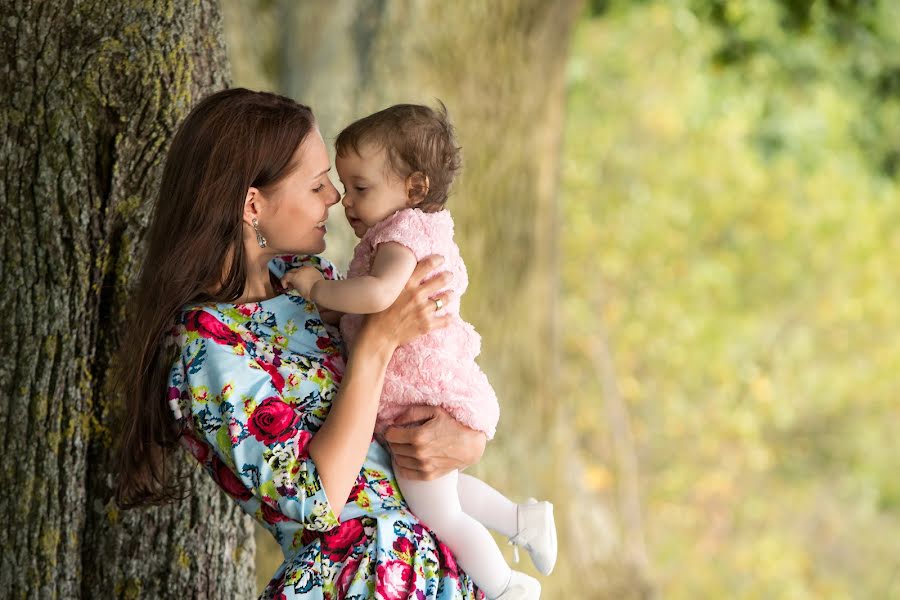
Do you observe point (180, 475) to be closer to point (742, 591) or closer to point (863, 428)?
point (742, 591)

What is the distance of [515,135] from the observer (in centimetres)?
573

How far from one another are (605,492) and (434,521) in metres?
10.4

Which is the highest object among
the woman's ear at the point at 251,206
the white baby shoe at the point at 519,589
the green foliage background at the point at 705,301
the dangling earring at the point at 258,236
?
the green foliage background at the point at 705,301

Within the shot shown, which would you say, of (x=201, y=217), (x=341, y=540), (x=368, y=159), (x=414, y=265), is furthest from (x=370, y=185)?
(x=341, y=540)

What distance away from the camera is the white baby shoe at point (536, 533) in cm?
279

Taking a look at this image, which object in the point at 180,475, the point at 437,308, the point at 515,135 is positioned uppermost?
the point at 515,135

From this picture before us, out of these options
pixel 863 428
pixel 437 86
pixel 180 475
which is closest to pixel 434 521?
pixel 180 475

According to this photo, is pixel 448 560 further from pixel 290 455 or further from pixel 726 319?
pixel 726 319

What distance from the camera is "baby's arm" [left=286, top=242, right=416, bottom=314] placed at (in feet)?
7.91

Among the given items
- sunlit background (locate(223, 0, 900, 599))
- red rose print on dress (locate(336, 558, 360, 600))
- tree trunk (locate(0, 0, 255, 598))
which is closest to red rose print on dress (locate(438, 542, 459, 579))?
red rose print on dress (locate(336, 558, 360, 600))

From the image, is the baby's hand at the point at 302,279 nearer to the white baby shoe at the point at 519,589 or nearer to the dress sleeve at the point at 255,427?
the dress sleeve at the point at 255,427

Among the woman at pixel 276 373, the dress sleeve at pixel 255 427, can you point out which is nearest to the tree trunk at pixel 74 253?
the woman at pixel 276 373

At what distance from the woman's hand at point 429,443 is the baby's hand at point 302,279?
0.33 metres

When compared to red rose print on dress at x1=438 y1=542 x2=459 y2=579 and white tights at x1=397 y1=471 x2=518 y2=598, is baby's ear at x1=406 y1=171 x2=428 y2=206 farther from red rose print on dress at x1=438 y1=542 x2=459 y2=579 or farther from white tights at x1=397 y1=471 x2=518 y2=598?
red rose print on dress at x1=438 y1=542 x2=459 y2=579
